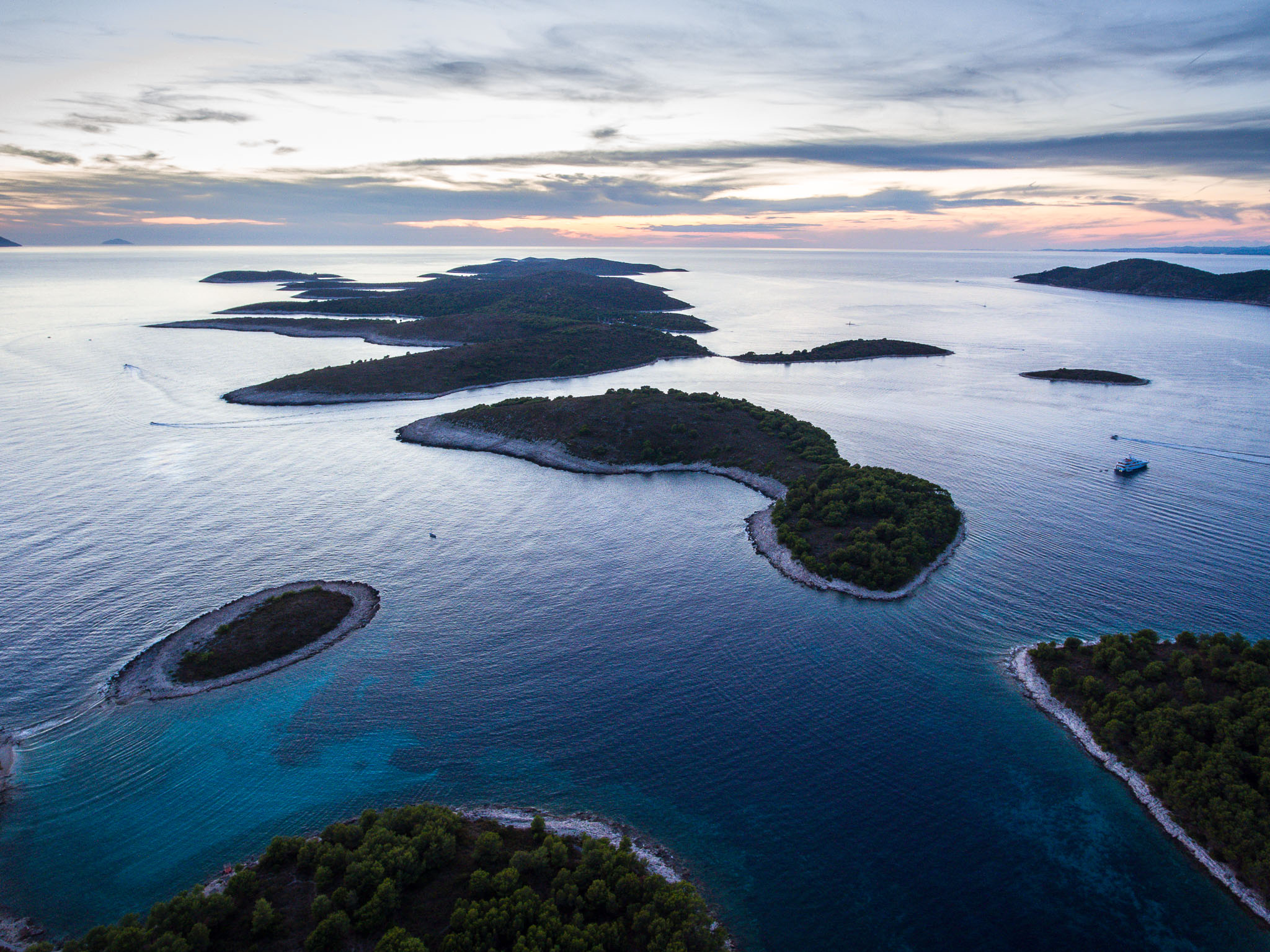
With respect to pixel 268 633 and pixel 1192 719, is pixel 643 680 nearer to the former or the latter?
pixel 268 633

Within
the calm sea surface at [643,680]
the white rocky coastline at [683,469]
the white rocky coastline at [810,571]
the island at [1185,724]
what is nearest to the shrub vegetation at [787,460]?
the white rocky coastline at [810,571]

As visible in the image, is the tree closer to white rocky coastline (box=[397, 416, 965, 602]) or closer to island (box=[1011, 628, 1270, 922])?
island (box=[1011, 628, 1270, 922])

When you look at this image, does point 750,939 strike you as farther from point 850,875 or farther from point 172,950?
point 172,950

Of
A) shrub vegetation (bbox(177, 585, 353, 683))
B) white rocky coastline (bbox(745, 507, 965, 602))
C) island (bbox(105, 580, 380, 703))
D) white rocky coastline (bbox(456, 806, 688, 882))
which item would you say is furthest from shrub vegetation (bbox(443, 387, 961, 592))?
shrub vegetation (bbox(177, 585, 353, 683))

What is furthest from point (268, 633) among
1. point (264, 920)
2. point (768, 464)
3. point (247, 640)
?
point (768, 464)

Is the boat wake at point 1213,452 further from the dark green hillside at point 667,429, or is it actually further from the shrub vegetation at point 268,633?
the shrub vegetation at point 268,633
